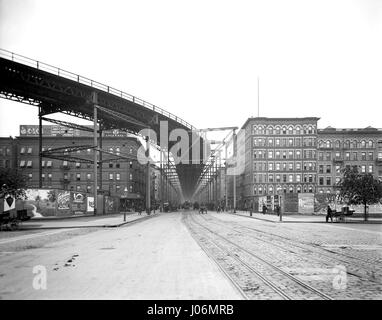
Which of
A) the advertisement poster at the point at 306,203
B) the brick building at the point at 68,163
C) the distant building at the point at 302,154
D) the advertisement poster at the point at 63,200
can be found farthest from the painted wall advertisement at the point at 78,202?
the distant building at the point at 302,154

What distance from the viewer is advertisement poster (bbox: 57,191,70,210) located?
36844 mm

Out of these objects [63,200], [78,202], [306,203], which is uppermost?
[63,200]

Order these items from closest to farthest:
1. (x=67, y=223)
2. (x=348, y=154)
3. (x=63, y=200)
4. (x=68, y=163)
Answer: (x=67, y=223) < (x=63, y=200) < (x=68, y=163) < (x=348, y=154)

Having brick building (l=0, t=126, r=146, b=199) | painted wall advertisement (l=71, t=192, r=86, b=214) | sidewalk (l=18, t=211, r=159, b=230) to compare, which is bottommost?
sidewalk (l=18, t=211, r=159, b=230)

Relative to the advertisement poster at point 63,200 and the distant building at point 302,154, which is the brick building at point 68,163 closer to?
the distant building at point 302,154

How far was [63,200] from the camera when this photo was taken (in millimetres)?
37562

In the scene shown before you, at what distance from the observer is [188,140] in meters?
57.5

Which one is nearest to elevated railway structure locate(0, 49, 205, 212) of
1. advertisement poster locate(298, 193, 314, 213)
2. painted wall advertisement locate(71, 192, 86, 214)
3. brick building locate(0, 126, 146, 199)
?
painted wall advertisement locate(71, 192, 86, 214)

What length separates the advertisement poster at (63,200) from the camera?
1451 inches

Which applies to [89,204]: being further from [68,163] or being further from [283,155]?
[283,155]

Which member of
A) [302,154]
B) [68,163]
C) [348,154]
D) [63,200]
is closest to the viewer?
[63,200]

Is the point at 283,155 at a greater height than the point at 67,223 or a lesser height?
greater

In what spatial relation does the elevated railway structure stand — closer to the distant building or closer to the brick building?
the brick building

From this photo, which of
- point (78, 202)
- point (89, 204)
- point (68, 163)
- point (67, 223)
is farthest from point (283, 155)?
point (67, 223)
